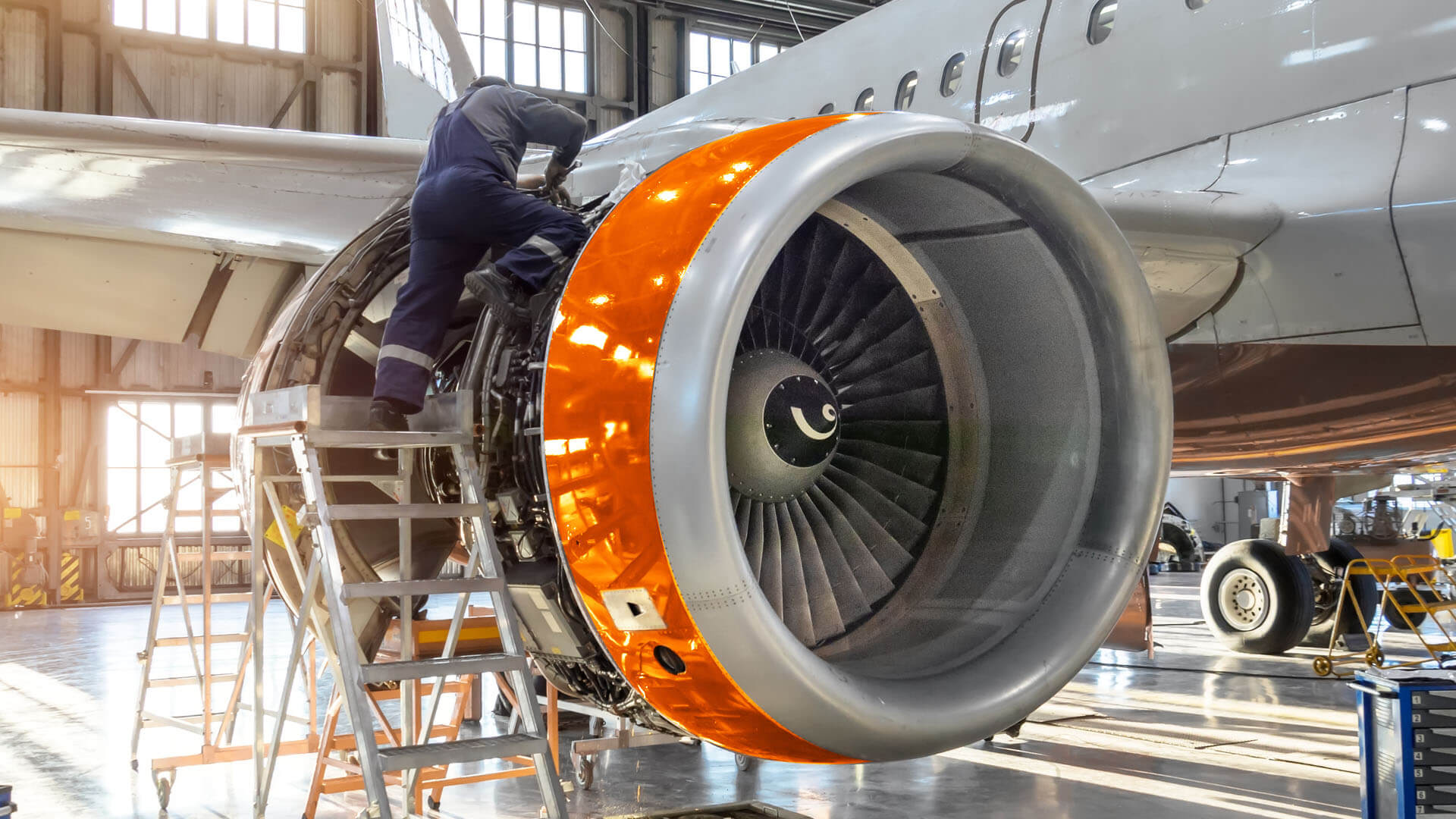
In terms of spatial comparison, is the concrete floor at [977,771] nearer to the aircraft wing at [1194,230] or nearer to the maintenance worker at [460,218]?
the aircraft wing at [1194,230]

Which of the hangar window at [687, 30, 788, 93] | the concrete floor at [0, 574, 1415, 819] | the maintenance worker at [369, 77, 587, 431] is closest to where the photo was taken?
the maintenance worker at [369, 77, 587, 431]

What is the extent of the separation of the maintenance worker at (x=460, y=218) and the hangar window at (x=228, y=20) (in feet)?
61.6

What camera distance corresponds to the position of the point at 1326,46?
456cm

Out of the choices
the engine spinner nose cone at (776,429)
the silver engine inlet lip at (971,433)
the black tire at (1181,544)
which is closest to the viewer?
the silver engine inlet lip at (971,433)

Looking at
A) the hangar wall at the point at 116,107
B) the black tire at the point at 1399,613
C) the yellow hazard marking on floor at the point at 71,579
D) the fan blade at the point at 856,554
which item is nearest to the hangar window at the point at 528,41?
the hangar wall at the point at 116,107

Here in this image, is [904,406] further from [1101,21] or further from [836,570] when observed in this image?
[1101,21]

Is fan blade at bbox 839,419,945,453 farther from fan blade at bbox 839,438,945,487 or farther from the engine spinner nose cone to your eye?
the engine spinner nose cone

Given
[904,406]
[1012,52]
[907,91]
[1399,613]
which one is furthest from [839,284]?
[1399,613]

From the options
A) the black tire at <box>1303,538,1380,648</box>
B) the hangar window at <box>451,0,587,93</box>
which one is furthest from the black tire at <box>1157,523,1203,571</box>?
the hangar window at <box>451,0,587,93</box>

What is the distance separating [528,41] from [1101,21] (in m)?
18.5

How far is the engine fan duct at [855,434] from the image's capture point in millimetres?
2236

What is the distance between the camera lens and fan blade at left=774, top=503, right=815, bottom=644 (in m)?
2.75

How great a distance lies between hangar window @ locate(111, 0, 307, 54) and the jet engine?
61.6 feet

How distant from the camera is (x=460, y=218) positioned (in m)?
3.20
